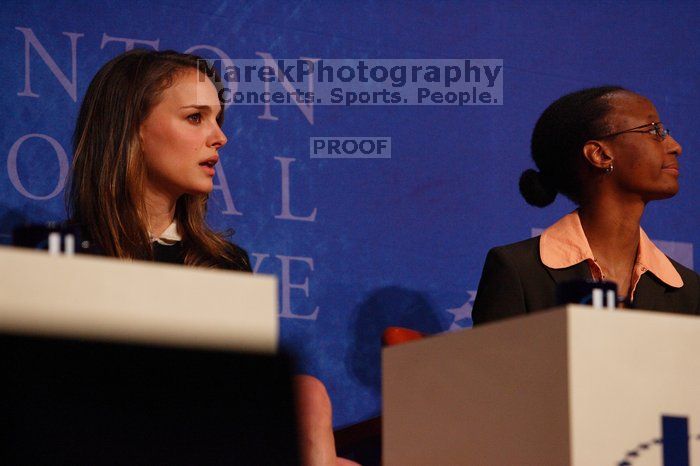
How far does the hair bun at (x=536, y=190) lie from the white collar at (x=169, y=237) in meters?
0.93

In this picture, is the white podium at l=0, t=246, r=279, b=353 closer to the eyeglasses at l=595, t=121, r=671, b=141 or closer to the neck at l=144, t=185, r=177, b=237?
the neck at l=144, t=185, r=177, b=237

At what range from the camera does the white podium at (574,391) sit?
1.24 m

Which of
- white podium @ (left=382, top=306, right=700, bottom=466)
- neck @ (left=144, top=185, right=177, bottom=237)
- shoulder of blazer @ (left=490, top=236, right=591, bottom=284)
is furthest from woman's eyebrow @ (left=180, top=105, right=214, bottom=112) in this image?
white podium @ (left=382, top=306, right=700, bottom=466)

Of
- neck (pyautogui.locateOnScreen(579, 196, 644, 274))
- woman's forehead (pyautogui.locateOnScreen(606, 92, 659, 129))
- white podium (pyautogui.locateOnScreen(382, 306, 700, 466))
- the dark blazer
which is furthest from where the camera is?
woman's forehead (pyautogui.locateOnScreen(606, 92, 659, 129))

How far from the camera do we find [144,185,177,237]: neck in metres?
2.39

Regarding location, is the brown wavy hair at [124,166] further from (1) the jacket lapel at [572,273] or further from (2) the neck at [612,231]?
(2) the neck at [612,231]

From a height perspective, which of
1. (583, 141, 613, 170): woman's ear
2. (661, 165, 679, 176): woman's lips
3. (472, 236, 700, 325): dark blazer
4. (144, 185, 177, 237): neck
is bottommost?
(472, 236, 700, 325): dark blazer

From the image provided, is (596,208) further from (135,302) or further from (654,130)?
(135,302)

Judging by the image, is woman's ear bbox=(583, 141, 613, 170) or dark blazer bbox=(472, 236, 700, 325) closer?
dark blazer bbox=(472, 236, 700, 325)

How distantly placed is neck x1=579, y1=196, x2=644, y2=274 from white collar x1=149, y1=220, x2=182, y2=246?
0.91m

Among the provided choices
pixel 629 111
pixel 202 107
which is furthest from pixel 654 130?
pixel 202 107

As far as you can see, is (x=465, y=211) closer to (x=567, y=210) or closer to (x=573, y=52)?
(x=567, y=210)

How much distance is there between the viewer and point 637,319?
49.6 inches

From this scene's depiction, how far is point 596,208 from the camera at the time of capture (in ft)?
8.77
